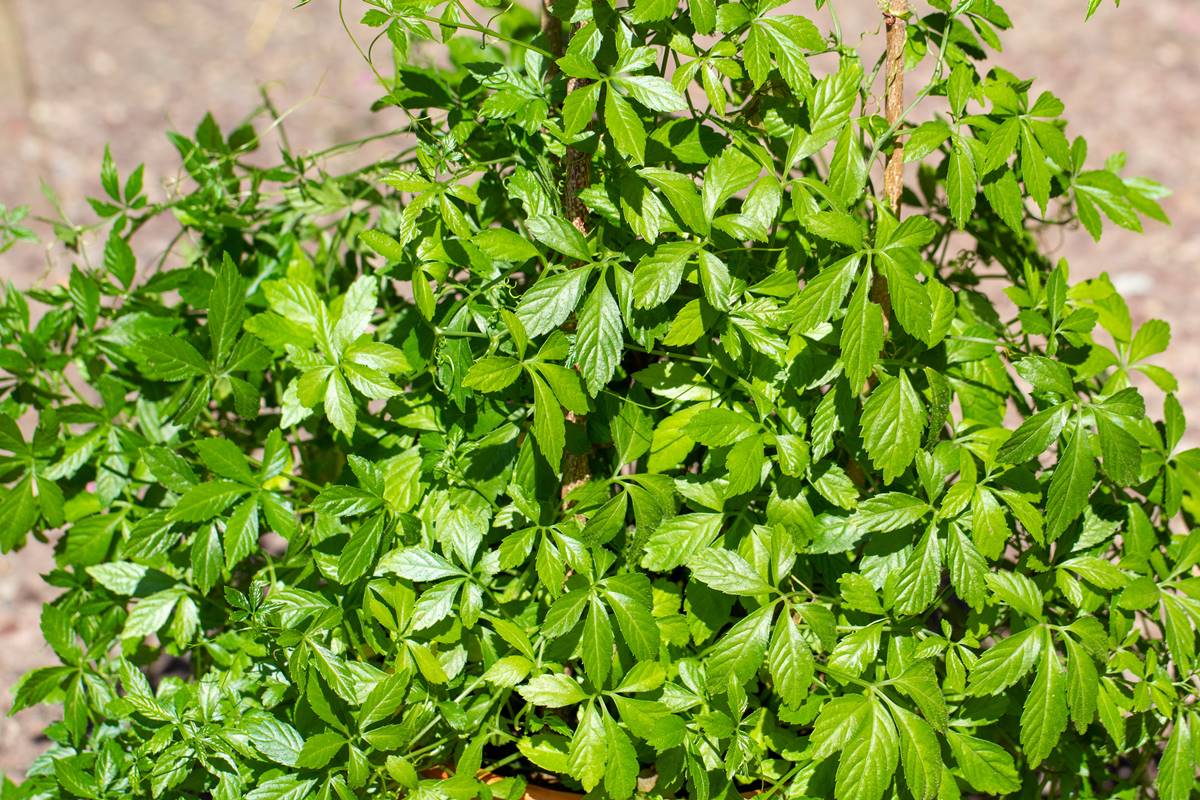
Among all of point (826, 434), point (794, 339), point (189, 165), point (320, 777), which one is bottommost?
point (320, 777)

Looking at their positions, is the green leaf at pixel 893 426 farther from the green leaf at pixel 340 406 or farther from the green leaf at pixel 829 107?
the green leaf at pixel 340 406

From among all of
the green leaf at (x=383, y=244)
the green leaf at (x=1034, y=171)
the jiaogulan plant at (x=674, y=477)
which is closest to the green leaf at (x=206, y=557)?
the jiaogulan plant at (x=674, y=477)

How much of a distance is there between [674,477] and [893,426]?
0.28 meters

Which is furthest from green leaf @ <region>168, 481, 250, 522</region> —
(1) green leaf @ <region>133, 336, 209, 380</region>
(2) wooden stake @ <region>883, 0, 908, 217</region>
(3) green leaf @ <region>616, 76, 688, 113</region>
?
(2) wooden stake @ <region>883, 0, 908, 217</region>

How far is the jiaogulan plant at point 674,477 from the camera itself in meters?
1.22

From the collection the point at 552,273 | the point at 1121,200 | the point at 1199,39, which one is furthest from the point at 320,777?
the point at 1199,39

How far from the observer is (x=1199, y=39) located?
4.19 metres

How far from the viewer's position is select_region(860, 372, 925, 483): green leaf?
121 cm

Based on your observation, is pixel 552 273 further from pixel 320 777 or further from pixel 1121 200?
pixel 1121 200

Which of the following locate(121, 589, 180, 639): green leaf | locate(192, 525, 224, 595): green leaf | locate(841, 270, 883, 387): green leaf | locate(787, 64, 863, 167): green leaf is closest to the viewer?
locate(841, 270, 883, 387): green leaf

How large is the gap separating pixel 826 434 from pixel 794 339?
113 millimetres

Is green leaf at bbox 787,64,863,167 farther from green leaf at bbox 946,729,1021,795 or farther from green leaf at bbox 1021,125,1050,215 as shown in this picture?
green leaf at bbox 946,729,1021,795

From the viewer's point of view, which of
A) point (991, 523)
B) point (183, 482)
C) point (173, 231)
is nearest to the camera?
point (991, 523)

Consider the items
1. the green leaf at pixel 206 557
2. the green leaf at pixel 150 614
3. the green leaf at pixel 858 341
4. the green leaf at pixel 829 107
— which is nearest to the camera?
the green leaf at pixel 858 341
